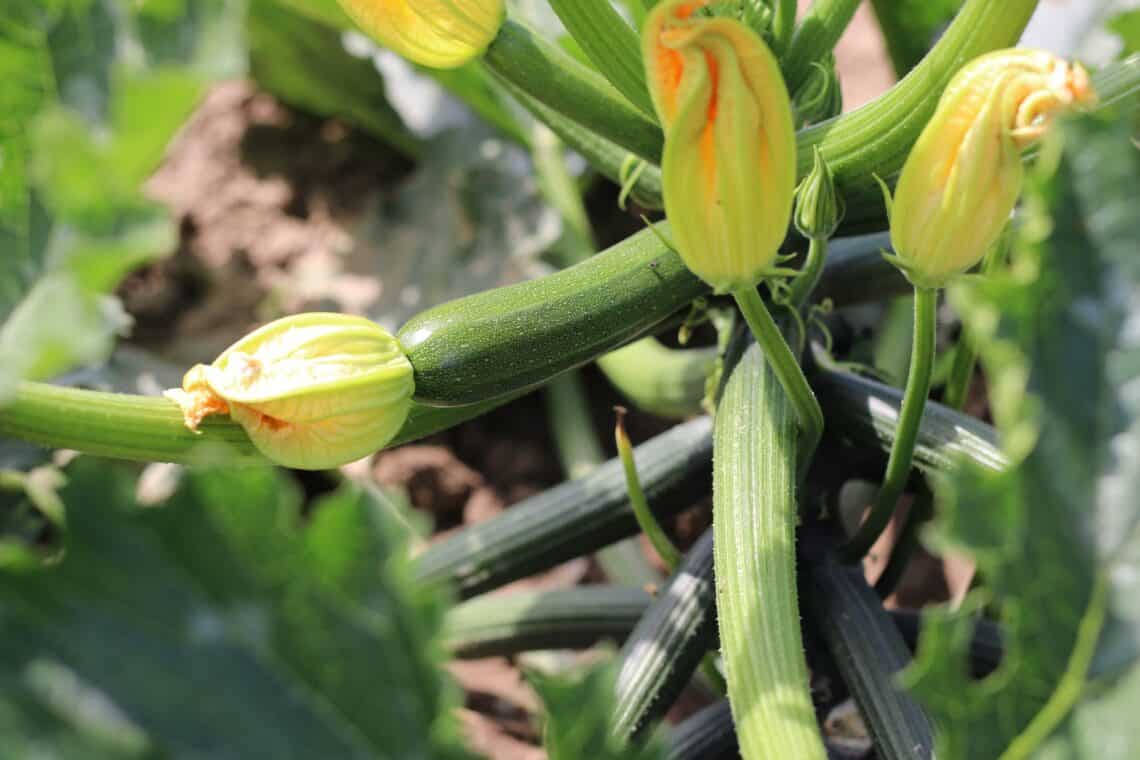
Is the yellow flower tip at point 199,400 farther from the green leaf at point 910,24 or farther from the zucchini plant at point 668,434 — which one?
the green leaf at point 910,24

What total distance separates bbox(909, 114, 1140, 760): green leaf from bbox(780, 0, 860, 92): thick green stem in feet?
2.05

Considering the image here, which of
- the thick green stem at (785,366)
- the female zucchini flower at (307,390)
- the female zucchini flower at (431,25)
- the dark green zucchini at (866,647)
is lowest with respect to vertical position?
the dark green zucchini at (866,647)

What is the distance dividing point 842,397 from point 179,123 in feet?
2.88

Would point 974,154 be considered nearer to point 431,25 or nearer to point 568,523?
point 431,25

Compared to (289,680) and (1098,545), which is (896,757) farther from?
(289,680)

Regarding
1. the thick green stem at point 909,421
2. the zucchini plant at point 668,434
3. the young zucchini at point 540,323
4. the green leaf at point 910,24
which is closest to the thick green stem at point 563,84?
the zucchini plant at point 668,434

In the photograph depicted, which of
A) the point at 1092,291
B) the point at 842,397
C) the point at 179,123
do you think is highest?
the point at 842,397

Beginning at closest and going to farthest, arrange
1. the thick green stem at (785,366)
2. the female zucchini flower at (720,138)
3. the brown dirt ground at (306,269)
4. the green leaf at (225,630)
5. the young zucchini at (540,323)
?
1. the green leaf at (225,630)
2. the female zucchini flower at (720,138)
3. the thick green stem at (785,366)
4. the young zucchini at (540,323)
5. the brown dirt ground at (306,269)

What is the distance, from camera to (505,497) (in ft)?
7.30

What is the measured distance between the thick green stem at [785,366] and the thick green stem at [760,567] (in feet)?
0.10

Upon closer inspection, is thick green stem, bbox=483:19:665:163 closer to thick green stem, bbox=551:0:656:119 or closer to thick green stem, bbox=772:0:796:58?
thick green stem, bbox=551:0:656:119

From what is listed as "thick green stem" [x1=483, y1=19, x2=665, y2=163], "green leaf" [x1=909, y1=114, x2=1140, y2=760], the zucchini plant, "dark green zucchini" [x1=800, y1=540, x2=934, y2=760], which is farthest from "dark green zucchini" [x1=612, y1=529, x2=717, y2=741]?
"green leaf" [x1=909, y1=114, x2=1140, y2=760]

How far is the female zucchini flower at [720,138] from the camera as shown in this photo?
91 cm

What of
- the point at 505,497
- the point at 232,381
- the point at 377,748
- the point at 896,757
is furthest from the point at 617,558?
the point at 377,748
